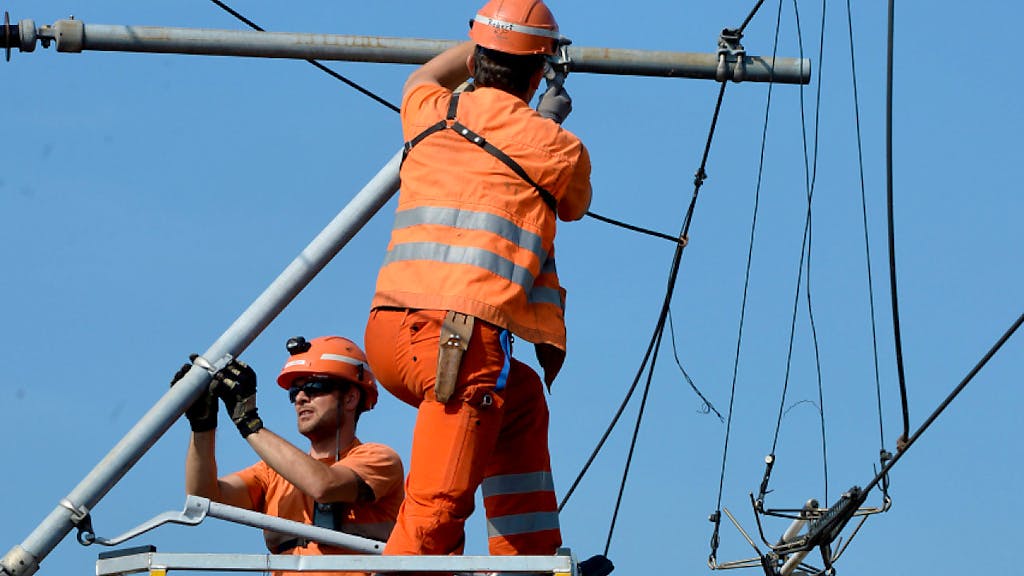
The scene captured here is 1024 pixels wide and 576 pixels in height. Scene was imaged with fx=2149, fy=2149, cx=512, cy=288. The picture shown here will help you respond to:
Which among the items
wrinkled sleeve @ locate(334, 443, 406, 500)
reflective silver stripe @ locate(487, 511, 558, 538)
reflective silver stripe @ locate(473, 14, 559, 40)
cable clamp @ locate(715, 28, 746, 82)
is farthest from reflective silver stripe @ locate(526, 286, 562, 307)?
cable clamp @ locate(715, 28, 746, 82)

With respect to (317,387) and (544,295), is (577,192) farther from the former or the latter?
(317,387)

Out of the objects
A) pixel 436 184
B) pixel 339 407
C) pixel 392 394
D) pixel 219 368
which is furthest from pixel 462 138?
pixel 339 407

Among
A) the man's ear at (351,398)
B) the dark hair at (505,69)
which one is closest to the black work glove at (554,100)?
the dark hair at (505,69)

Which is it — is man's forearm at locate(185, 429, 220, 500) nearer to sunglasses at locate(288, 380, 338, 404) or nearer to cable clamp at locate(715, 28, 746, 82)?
sunglasses at locate(288, 380, 338, 404)

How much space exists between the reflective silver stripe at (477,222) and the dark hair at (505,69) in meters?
0.56

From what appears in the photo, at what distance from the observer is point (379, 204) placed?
852 cm

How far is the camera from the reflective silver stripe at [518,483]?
7.53m

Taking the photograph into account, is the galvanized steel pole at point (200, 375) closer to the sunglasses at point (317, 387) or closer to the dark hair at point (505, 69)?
the sunglasses at point (317, 387)

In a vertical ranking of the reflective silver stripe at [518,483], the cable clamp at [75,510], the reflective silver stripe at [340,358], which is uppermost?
the reflective silver stripe at [340,358]

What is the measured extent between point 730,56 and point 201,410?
2912 mm

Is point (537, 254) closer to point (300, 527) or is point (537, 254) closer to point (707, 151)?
point (300, 527)

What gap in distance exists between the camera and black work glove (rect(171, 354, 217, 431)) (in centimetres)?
822

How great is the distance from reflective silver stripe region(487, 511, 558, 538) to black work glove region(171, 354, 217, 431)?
136 cm

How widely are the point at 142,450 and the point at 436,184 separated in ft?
5.72
